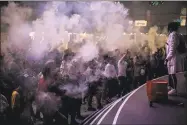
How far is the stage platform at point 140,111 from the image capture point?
2379 mm

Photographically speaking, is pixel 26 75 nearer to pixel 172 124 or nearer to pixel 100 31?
pixel 100 31

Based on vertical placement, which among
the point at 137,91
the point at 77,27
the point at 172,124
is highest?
the point at 77,27

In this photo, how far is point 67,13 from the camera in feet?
8.21

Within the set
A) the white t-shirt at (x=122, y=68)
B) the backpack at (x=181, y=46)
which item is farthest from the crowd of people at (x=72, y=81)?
the backpack at (x=181, y=46)

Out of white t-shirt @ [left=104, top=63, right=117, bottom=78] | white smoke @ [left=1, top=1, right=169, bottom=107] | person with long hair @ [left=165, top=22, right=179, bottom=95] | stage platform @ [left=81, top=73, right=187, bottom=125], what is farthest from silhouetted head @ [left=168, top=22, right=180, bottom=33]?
white t-shirt @ [left=104, top=63, right=117, bottom=78]

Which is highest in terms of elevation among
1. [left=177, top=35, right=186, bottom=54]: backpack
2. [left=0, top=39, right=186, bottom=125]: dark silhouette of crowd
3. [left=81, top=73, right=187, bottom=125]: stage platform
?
[left=177, top=35, right=186, bottom=54]: backpack

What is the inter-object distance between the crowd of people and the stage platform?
8cm

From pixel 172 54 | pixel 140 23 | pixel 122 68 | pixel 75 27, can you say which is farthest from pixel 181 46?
pixel 75 27

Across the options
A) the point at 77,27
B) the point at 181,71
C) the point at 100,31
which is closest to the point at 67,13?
the point at 77,27

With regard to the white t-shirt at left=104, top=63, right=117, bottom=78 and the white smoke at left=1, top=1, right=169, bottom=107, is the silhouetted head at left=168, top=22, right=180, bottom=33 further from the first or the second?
the white t-shirt at left=104, top=63, right=117, bottom=78

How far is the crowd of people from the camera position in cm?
252

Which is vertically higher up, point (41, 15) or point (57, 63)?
point (41, 15)

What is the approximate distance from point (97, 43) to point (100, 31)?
103 mm

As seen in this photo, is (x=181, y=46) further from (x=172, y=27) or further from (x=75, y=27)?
(x=75, y=27)
